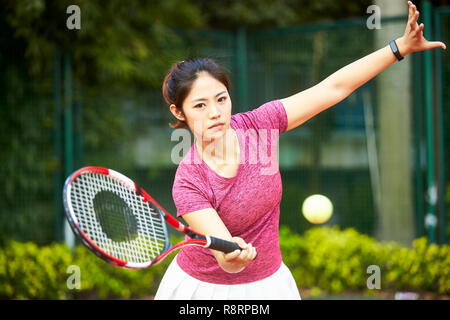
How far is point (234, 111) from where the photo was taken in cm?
637

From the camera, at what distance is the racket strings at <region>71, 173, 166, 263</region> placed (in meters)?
2.57

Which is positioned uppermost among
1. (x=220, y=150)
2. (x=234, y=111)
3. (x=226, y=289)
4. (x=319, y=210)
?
(x=234, y=111)

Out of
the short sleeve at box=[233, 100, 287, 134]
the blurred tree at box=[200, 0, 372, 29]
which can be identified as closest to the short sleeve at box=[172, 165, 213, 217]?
the short sleeve at box=[233, 100, 287, 134]

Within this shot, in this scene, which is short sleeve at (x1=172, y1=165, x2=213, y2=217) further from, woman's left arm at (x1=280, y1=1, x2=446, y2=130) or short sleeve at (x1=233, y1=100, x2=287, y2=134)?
woman's left arm at (x1=280, y1=1, x2=446, y2=130)

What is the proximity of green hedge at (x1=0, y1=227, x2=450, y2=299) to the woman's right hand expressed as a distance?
2.77m

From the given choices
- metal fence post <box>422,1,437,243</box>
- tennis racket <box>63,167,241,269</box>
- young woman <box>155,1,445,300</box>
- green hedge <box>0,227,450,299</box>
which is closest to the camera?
tennis racket <box>63,167,241,269</box>

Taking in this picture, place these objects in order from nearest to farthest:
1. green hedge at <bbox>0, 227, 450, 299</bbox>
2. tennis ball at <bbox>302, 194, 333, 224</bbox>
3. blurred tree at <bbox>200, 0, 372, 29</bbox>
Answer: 1. tennis ball at <bbox>302, 194, 333, 224</bbox>
2. green hedge at <bbox>0, 227, 450, 299</bbox>
3. blurred tree at <bbox>200, 0, 372, 29</bbox>

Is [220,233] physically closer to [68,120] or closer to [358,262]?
[358,262]

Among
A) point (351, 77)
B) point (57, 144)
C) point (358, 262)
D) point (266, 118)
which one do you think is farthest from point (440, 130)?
point (57, 144)

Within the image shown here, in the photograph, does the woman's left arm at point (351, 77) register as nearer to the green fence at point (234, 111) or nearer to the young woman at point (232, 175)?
the young woman at point (232, 175)

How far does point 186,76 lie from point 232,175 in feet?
1.55

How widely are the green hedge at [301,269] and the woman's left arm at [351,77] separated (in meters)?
2.79

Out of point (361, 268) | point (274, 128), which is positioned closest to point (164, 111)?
point (361, 268)

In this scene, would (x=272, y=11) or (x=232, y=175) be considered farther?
(x=272, y=11)
